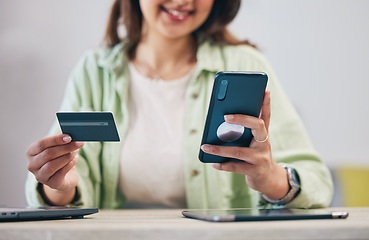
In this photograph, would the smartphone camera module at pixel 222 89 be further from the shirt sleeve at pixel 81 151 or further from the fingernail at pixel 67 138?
the shirt sleeve at pixel 81 151

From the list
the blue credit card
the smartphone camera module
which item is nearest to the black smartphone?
the smartphone camera module

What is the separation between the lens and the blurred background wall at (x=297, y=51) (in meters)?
2.36

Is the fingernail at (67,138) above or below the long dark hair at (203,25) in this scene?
below

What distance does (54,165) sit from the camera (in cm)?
88

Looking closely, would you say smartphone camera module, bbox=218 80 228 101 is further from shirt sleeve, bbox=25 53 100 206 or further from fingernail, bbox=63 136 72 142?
shirt sleeve, bbox=25 53 100 206

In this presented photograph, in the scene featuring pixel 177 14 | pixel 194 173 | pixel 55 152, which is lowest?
pixel 194 173

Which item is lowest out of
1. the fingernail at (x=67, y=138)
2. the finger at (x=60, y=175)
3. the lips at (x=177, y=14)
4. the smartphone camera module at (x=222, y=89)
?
the finger at (x=60, y=175)

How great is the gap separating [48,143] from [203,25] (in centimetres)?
86

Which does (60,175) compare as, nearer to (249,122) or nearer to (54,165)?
(54,165)

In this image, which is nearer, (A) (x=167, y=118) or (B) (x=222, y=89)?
(B) (x=222, y=89)

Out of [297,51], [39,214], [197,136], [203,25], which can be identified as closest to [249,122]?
[39,214]

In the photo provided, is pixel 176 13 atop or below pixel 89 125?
atop

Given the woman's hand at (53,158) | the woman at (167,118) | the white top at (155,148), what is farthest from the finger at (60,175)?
the white top at (155,148)

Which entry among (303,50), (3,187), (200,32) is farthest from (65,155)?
(303,50)
